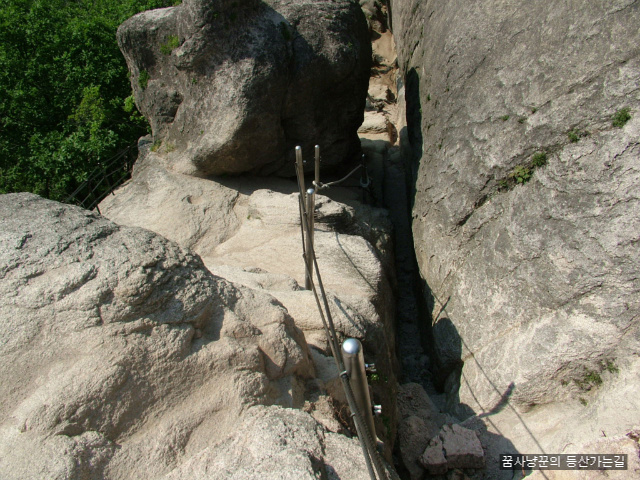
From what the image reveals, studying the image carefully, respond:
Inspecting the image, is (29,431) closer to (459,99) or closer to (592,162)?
(592,162)

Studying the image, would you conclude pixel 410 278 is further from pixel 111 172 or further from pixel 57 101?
pixel 57 101

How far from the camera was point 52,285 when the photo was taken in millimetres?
2637

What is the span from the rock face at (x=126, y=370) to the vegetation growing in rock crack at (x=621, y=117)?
12.3ft

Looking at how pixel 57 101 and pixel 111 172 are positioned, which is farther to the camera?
pixel 57 101

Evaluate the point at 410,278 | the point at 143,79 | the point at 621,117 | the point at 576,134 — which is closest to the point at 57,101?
the point at 143,79

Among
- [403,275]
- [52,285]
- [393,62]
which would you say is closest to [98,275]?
[52,285]

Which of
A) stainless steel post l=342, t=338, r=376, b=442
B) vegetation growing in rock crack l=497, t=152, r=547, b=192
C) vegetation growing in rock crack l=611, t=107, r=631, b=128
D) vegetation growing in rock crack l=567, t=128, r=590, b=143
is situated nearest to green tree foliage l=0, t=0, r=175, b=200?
vegetation growing in rock crack l=497, t=152, r=547, b=192

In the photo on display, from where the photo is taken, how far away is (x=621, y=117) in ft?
14.5

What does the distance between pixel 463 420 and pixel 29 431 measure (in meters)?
4.25

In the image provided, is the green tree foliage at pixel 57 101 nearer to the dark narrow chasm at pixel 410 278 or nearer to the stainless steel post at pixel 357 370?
the dark narrow chasm at pixel 410 278

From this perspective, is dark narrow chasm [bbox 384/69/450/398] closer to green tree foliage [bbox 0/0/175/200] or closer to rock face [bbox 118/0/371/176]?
rock face [bbox 118/0/371/176]

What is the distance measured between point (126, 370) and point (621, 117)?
460 centimetres

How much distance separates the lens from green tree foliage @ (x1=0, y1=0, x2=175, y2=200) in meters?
10.0

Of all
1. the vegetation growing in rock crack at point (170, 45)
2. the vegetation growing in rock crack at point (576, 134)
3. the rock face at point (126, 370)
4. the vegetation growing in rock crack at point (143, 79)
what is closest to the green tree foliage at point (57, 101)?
the vegetation growing in rock crack at point (143, 79)
